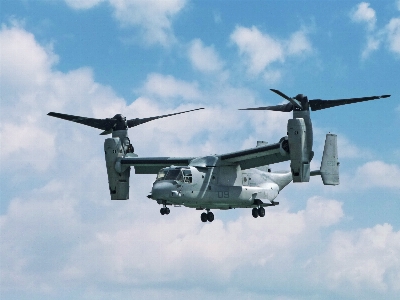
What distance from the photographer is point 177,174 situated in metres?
38.5

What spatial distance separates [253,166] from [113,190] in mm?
7273

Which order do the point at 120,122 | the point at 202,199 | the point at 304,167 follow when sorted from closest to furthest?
the point at 304,167 → the point at 202,199 → the point at 120,122

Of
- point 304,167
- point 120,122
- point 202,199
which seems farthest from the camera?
point 120,122

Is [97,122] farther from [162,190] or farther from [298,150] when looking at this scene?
[298,150]

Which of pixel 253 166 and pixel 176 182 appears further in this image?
pixel 253 166

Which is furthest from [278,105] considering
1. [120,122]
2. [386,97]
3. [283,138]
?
[120,122]

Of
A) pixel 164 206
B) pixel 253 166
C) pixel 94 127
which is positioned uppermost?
pixel 94 127

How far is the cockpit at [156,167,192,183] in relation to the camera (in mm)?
38344

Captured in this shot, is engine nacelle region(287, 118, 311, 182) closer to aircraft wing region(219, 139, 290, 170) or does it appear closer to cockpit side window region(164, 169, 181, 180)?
aircraft wing region(219, 139, 290, 170)

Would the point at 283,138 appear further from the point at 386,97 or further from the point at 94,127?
the point at 94,127

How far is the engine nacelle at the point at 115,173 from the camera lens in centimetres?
4241

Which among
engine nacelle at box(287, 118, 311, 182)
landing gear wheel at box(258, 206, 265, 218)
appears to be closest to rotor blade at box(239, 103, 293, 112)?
engine nacelle at box(287, 118, 311, 182)

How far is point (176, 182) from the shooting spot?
38.1 meters

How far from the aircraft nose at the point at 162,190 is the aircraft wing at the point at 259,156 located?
3679 millimetres
